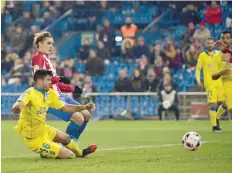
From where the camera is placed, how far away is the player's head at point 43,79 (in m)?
11.2

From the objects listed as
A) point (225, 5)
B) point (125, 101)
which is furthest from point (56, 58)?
point (225, 5)

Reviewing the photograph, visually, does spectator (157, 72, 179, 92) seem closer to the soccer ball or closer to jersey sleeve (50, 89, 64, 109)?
the soccer ball

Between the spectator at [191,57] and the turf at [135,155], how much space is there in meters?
7.34

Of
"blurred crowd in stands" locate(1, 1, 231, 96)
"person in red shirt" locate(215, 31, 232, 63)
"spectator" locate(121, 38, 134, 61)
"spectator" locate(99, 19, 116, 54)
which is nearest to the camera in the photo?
"person in red shirt" locate(215, 31, 232, 63)

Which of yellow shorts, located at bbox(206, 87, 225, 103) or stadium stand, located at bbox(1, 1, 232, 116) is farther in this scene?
stadium stand, located at bbox(1, 1, 232, 116)

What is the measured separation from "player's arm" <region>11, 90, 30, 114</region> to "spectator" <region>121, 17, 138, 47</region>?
1712 cm

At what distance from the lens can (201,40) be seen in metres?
26.3

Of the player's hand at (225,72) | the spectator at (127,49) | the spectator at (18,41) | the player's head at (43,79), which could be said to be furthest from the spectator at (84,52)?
the player's head at (43,79)

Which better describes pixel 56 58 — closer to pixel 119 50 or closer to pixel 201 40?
pixel 119 50

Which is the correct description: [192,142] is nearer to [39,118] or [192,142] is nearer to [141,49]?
[39,118]

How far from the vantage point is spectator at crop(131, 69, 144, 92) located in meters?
25.6

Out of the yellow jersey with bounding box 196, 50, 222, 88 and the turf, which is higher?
the yellow jersey with bounding box 196, 50, 222, 88

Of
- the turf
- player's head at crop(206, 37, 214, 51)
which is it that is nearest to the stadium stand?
player's head at crop(206, 37, 214, 51)

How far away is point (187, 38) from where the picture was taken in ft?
89.4
